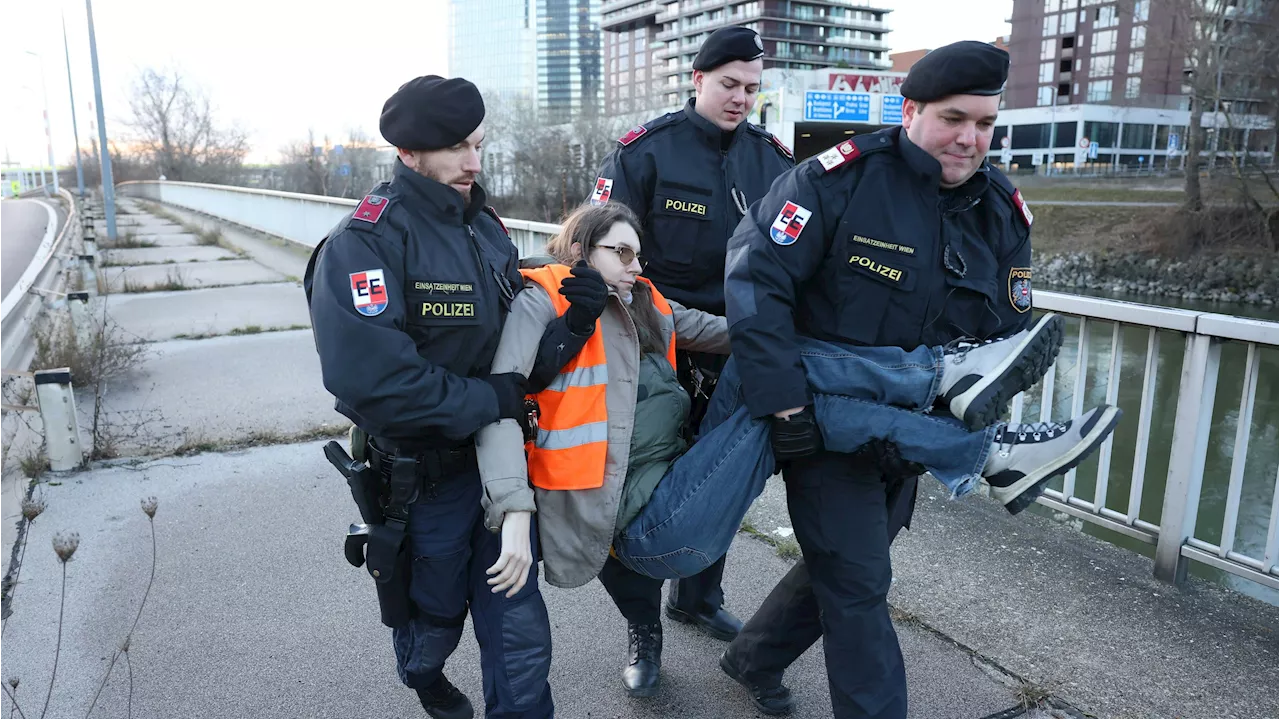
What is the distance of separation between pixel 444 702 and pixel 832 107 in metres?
49.2

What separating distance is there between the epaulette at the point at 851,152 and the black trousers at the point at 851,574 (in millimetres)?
753

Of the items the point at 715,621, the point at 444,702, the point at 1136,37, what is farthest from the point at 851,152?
the point at 1136,37

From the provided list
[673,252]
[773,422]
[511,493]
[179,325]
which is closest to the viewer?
[511,493]

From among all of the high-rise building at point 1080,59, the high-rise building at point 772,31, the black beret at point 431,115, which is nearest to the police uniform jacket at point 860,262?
the black beret at point 431,115

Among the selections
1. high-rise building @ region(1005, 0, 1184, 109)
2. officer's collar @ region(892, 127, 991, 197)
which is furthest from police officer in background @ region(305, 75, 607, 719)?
high-rise building @ region(1005, 0, 1184, 109)

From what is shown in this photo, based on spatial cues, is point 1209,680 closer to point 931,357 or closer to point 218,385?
point 931,357

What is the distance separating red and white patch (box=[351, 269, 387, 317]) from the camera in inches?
79.7

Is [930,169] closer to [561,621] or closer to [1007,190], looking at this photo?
[1007,190]

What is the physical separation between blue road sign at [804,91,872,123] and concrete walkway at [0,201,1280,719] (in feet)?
153

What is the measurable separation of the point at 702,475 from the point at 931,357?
0.65 meters

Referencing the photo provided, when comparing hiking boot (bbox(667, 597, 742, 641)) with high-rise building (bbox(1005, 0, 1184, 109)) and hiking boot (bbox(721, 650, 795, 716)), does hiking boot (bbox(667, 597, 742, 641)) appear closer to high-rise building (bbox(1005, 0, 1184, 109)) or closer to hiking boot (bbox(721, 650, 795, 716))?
hiking boot (bbox(721, 650, 795, 716))

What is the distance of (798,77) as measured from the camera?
4856 cm

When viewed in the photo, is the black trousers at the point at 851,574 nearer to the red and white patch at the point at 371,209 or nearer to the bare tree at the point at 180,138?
the red and white patch at the point at 371,209

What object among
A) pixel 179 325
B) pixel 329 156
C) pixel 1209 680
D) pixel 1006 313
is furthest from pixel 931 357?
pixel 329 156
